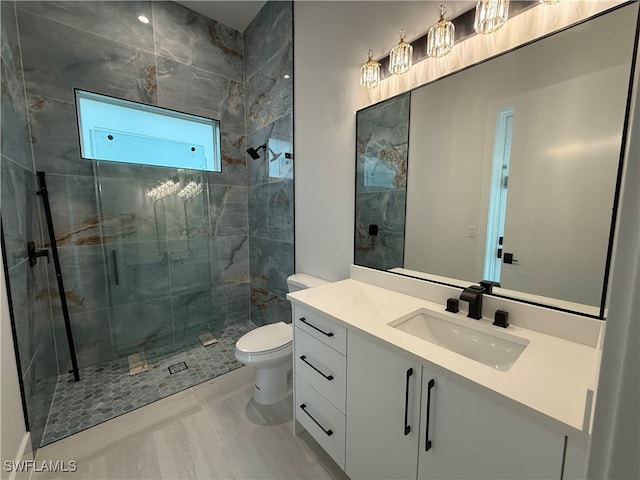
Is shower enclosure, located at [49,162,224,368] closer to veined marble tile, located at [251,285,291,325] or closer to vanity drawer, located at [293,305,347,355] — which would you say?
veined marble tile, located at [251,285,291,325]

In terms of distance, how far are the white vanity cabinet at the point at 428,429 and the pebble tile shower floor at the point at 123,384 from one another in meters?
1.49

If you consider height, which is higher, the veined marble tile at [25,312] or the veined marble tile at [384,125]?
the veined marble tile at [384,125]

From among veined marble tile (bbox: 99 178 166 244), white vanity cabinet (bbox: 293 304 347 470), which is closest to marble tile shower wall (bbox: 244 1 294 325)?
veined marble tile (bbox: 99 178 166 244)

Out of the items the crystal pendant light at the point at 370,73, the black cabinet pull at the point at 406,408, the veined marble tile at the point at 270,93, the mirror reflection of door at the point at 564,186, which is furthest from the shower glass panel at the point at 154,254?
the mirror reflection of door at the point at 564,186

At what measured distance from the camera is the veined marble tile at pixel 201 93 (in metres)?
2.40

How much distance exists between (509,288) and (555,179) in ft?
1.55

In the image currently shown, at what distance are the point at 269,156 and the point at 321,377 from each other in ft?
6.60

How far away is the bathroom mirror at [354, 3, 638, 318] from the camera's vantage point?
903 mm

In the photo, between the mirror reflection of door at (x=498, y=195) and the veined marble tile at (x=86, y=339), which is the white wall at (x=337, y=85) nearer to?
the mirror reflection of door at (x=498, y=195)

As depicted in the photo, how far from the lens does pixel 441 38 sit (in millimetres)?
1211

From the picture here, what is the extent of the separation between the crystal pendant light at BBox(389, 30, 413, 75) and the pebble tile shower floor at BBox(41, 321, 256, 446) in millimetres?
2446

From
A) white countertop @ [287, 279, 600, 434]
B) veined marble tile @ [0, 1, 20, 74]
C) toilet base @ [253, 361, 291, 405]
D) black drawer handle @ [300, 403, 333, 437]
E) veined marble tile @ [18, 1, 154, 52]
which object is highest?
→ veined marble tile @ [18, 1, 154, 52]

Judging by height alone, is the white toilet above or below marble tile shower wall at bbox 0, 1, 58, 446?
below

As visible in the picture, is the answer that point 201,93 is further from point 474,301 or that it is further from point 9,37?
point 474,301
